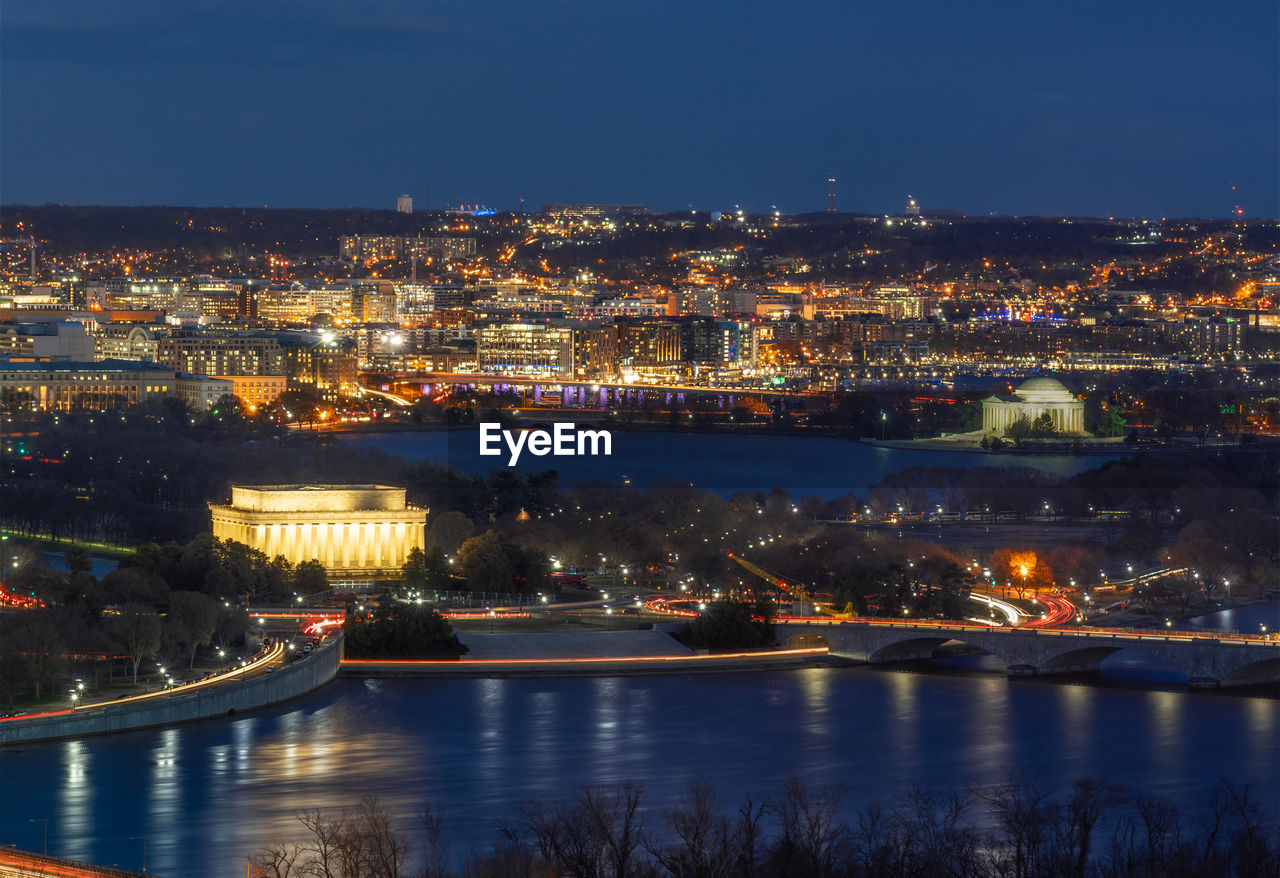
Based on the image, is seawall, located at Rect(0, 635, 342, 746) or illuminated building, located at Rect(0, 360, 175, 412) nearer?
seawall, located at Rect(0, 635, 342, 746)

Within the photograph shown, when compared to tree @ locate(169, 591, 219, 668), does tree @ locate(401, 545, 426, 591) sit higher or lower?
higher

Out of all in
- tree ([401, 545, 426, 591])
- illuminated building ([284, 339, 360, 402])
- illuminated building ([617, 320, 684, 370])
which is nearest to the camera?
tree ([401, 545, 426, 591])

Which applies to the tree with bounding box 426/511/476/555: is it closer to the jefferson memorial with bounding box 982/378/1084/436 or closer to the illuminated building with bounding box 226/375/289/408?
the jefferson memorial with bounding box 982/378/1084/436

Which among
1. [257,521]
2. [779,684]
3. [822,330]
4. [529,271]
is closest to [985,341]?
[822,330]

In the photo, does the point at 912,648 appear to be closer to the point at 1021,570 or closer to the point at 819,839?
the point at 1021,570

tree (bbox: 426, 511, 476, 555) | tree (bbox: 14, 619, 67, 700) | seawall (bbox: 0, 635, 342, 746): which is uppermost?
tree (bbox: 426, 511, 476, 555)

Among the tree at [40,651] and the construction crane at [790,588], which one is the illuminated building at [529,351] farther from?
the tree at [40,651]

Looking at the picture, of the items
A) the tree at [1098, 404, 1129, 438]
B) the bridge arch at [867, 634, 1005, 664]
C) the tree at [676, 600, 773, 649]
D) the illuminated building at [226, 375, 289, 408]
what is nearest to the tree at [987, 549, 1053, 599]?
the bridge arch at [867, 634, 1005, 664]

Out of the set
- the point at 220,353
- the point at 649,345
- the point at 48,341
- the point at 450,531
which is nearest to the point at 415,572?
the point at 450,531

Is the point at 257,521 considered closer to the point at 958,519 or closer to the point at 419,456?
the point at 958,519
